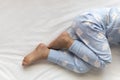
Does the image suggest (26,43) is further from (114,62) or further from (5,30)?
(114,62)

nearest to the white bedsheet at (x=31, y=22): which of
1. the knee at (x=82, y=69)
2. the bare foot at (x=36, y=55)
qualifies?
the bare foot at (x=36, y=55)

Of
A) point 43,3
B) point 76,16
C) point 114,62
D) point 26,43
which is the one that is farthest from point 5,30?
point 114,62

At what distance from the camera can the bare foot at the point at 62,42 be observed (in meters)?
1.27

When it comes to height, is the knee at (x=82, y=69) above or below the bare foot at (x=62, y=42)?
below

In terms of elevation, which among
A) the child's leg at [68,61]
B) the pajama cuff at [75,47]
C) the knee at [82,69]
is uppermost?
the pajama cuff at [75,47]

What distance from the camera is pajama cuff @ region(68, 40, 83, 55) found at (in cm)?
125

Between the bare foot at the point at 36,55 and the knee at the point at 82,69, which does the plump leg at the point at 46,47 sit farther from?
the knee at the point at 82,69

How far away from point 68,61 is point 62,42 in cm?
10

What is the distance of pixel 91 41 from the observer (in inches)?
48.8

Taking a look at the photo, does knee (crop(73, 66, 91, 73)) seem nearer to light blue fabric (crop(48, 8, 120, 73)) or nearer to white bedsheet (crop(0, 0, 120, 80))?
light blue fabric (crop(48, 8, 120, 73))

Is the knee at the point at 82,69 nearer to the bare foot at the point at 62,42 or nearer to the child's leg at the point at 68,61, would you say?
the child's leg at the point at 68,61

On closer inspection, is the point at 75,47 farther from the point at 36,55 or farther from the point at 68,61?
the point at 36,55

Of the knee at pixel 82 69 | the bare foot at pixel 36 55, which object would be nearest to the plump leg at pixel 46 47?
the bare foot at pixel 36 55

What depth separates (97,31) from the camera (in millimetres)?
1239
